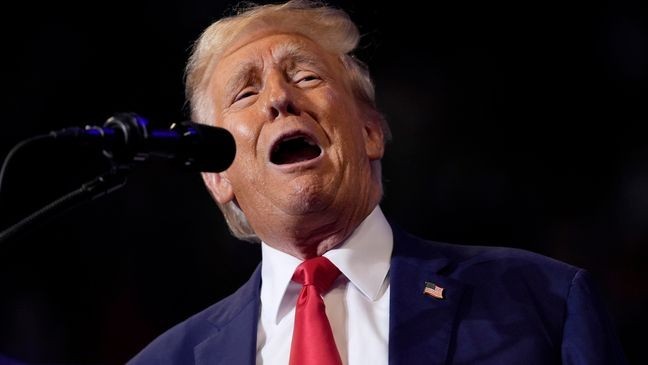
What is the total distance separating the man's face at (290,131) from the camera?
6.61 feet

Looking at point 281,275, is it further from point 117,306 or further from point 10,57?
point 10,57

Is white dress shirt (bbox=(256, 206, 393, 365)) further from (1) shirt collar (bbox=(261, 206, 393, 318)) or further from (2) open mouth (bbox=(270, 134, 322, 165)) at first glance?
(2) open mouth (bbox=(270, 134, 322, 165))

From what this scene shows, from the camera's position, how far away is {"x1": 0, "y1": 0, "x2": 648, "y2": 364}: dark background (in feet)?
10.3

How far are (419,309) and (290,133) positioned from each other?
18.9 inches

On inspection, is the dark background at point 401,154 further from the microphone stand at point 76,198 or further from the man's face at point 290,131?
the microphone stand at point 76,198

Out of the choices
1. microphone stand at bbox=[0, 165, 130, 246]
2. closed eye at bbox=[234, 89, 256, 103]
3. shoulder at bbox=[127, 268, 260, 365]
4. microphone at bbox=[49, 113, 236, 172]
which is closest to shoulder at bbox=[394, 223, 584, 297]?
shoulder at bbox=[127, 268, 260, 365]

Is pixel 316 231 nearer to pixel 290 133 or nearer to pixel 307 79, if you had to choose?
pixel 290 133

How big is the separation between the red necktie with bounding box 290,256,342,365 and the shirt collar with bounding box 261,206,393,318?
33mm

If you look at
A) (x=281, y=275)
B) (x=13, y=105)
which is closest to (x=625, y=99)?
(x=281, y=275)

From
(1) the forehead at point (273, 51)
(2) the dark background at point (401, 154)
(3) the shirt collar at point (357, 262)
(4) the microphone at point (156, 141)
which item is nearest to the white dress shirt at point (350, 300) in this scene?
(3) the shirt collar at point (357, 262)

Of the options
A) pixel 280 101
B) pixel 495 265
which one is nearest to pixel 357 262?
pixel 495 265

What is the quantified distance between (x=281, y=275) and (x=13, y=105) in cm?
193

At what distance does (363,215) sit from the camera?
2113mm

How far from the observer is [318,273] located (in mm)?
1986
